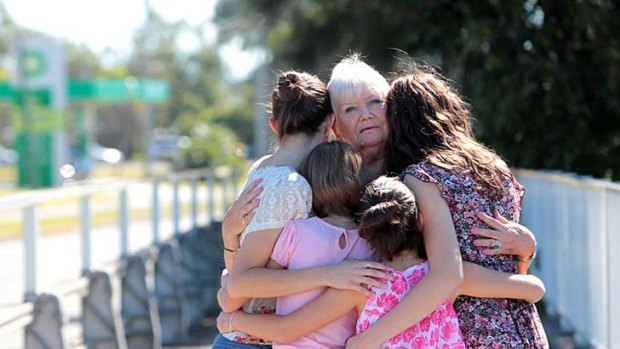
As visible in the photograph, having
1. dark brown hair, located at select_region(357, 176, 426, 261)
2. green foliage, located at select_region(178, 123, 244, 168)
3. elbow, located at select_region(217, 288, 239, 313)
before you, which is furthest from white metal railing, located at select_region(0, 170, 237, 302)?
green foliage, located at select_region(178, 123, 244, 168)

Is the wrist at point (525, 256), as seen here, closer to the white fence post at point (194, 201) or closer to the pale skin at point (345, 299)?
the pale skin at point (345, 299)

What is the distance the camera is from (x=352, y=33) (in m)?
17.5

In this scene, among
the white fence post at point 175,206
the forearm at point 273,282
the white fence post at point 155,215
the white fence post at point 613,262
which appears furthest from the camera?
the white fence post at point 175,206

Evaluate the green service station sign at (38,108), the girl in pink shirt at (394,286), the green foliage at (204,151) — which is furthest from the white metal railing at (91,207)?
the green service station sign at (38,108)

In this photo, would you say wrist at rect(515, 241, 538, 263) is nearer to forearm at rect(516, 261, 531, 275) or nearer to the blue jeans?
forearm at rect(516, 261, 531, 275)

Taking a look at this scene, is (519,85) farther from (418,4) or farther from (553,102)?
(418,4)

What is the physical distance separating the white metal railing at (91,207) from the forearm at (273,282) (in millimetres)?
2704

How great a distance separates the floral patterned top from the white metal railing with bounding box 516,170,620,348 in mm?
2890

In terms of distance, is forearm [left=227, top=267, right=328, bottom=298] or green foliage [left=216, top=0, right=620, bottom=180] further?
green foliage [left=216, top=0, right=620, bottom=180]

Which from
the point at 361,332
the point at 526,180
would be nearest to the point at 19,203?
the point at 361,332

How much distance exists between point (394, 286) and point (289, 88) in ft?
2.54

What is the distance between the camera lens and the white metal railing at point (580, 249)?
22.3ft

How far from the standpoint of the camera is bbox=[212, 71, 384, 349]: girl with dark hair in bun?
3604 mm

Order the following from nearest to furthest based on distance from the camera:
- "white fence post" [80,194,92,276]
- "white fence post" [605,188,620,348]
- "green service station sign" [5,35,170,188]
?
"white fence post" [605,188,620,348]
"white fence post" [80,194,92,276]
"green service station sign" [5,35,170,188]
